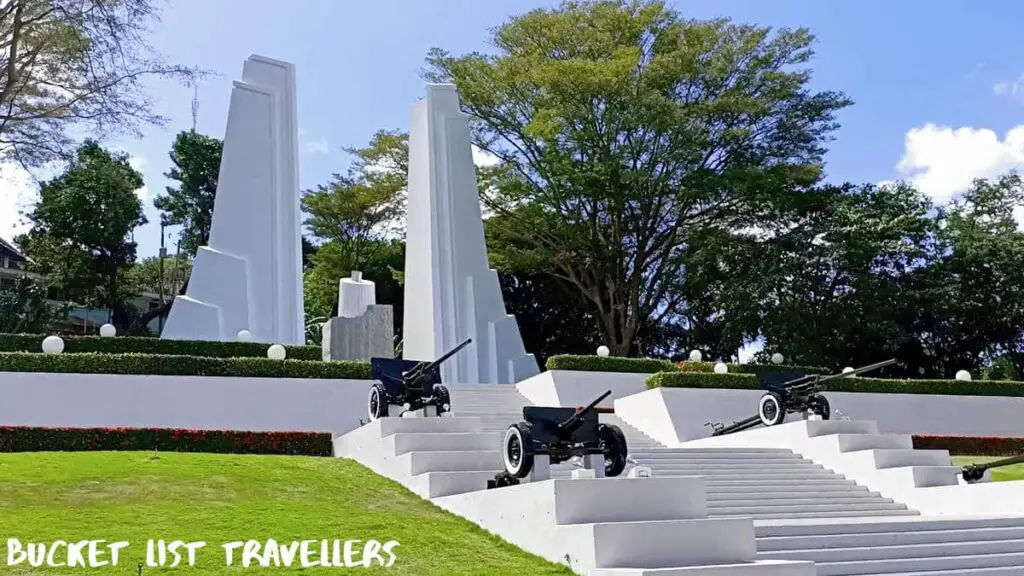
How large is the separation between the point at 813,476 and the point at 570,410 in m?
4.66

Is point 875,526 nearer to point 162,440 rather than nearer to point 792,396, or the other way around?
point 792,396

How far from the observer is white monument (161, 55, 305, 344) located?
19.4 m

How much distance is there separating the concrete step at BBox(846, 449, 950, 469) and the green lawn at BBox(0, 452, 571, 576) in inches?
215

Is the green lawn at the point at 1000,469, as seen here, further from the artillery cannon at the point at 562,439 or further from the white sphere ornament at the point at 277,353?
the white sphere ornament at the point at 277,353

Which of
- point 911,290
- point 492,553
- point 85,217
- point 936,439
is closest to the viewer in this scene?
point 492,553

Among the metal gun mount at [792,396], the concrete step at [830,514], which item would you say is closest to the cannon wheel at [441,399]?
the concrete step at [830,514]

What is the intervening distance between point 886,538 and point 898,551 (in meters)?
0.16

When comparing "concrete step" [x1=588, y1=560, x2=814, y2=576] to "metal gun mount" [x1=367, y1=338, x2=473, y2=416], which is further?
"metal gun mount" [x1=367, y1=338, x2=473, y2=416]

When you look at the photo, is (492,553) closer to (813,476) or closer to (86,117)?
(813,476)

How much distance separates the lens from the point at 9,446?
38.7 feet

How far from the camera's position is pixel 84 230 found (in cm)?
3294

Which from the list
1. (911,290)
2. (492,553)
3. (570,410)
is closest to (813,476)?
(570,410)

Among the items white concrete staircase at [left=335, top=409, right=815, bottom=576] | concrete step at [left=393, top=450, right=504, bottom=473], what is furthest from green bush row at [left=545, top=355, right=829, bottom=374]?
white concrete staircase at [left=335, top=409, right=815, bottom=576]

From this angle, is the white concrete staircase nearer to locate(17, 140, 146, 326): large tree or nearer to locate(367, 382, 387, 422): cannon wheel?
locate(367, 382, 387, 422): cannon wheel
